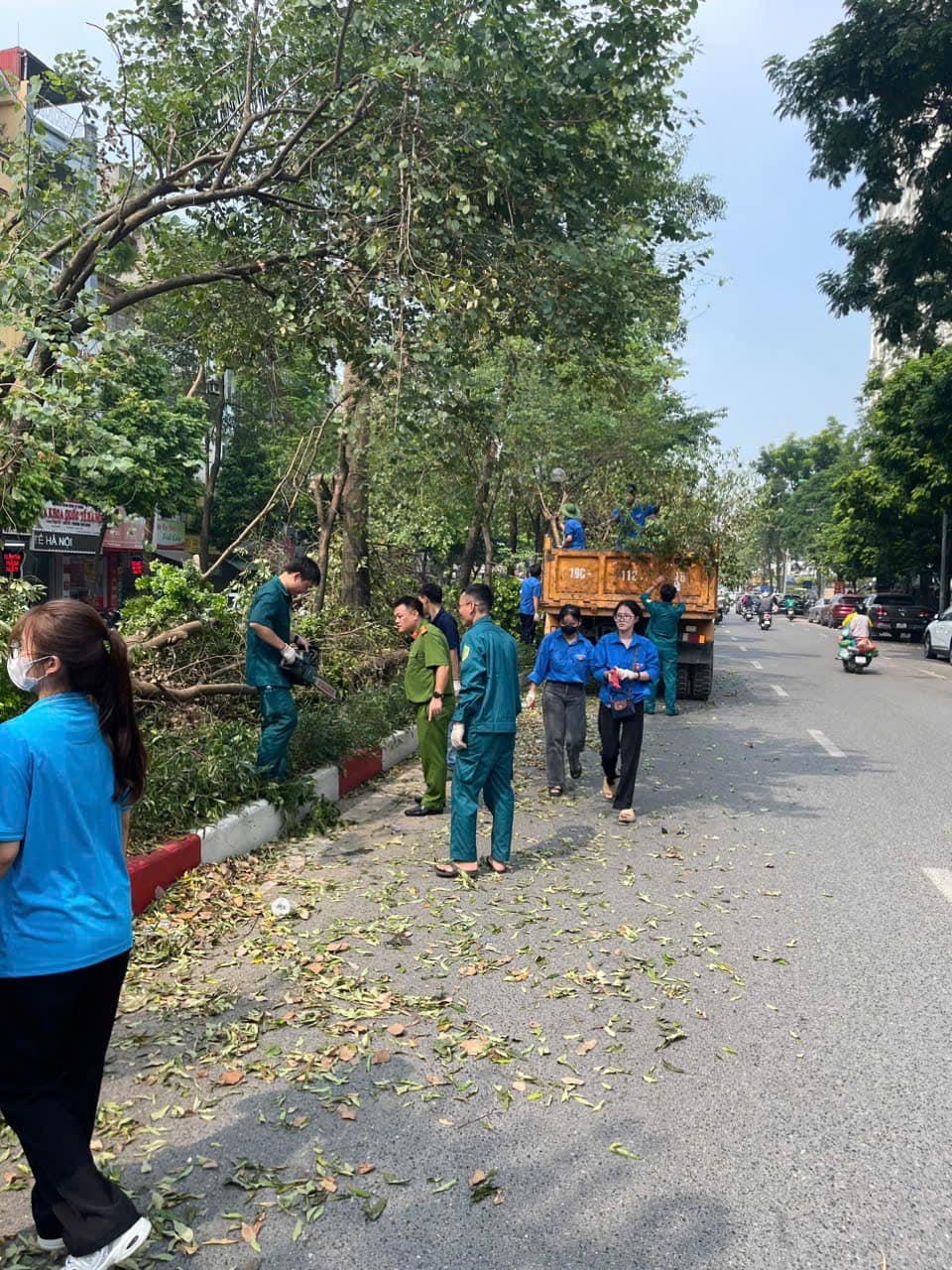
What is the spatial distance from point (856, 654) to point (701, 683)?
21.7 ft

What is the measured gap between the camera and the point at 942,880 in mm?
6465

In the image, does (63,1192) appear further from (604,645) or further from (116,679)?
(604,645)

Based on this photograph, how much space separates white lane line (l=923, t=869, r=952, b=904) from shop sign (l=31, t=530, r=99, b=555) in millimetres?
25832

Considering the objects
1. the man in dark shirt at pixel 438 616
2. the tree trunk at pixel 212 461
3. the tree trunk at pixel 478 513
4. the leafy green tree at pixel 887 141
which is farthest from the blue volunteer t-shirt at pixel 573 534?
the tree trunk at pixel 212 461

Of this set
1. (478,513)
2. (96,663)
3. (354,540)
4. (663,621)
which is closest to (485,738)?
(96,663)

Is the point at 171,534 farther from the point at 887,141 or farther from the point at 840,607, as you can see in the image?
the point at 840,607

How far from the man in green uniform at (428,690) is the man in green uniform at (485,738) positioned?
141cm

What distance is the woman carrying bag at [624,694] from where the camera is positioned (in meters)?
8.42

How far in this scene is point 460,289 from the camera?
24.4 ft

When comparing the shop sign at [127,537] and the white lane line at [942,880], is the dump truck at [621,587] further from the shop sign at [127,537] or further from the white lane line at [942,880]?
the shop sign at [127,537]

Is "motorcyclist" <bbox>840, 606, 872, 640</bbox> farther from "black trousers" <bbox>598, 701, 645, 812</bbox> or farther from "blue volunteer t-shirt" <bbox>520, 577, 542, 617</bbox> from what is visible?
"black trousers" <bbox>598, 701, 645, 812</bbox>

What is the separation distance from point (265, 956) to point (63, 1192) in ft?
8.17

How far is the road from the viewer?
304cm

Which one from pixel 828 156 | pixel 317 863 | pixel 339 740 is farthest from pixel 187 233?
pixel 828 156
